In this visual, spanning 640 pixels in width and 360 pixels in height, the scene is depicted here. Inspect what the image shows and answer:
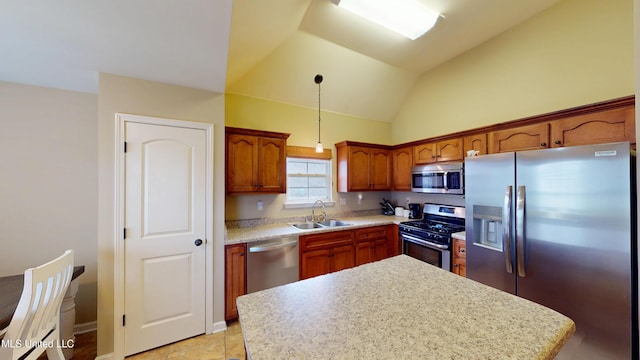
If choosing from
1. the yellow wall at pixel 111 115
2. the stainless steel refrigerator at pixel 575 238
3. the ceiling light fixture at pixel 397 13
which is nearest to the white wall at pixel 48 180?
the yellow wall at pixel 111 115

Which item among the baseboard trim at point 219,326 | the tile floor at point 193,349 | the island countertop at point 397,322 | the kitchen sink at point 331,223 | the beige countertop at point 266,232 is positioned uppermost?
the island countertop at point 397,322

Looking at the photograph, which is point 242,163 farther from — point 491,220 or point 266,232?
point 491,220

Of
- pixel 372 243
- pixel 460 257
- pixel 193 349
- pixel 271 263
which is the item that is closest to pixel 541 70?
pixel 460 257

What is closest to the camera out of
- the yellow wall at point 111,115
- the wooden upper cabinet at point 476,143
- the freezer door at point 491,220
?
the yellow wall at point 111,115

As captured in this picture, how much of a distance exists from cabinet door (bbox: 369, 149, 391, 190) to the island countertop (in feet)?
8.63

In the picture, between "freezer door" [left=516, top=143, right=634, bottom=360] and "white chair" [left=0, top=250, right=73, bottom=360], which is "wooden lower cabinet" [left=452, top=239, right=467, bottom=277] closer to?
"freezer door" [left=516, top=143, right=634, bottom=360]

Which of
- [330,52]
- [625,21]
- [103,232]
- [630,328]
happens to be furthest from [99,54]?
[625,21]

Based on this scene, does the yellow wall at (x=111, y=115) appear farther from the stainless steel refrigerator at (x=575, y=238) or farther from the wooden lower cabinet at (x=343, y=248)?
the stainless steel refrigerator at (x=575, y=238)

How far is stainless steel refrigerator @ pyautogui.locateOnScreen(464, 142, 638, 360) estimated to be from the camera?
1486 millimetres

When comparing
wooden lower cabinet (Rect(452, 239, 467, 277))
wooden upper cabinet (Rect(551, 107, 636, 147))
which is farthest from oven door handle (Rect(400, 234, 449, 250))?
wooden upper cabinet (Rect(551, 107, 636, 147))

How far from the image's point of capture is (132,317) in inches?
78.0

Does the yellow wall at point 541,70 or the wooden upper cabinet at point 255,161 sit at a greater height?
the yellow wall at point 541,70

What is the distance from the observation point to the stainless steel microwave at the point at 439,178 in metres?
2.88

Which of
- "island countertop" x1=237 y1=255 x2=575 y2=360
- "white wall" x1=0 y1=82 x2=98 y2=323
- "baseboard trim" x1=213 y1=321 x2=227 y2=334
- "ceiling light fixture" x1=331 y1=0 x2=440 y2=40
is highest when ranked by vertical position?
"ceiling light fixture" x1=331 y1=0 x2=440 y2=40
